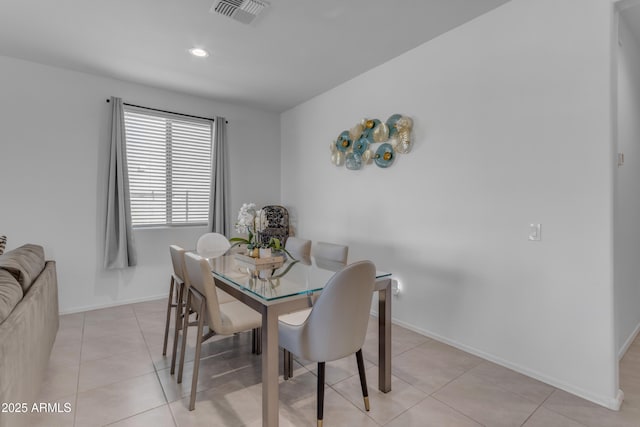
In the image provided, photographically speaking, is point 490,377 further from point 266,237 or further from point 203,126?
point 203,126

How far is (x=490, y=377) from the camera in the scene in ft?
7.42

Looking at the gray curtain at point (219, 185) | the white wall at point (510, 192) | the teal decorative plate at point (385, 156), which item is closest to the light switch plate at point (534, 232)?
the white wall at point (510, 192)

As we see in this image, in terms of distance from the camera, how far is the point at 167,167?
414 cm

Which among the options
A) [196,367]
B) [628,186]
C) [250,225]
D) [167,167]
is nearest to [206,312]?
[196,367]

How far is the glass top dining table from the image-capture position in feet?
5.29

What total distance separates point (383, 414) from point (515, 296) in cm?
129

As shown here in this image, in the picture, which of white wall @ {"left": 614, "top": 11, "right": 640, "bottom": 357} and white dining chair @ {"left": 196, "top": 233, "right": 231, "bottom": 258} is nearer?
white wall @ {"left": 614, "top": 11, "right": 640, "bottom": 357}

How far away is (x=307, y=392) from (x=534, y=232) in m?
1.90

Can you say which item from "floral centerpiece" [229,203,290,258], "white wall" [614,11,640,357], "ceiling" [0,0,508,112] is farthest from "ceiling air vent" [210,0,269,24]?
"white wall" [614,11,640,357]

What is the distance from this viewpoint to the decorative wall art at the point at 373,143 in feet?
10.1

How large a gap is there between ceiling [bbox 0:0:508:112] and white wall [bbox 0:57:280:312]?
0.23m

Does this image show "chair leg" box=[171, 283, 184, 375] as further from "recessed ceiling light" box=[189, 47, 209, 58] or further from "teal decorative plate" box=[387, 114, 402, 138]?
"teal decorative plate" box=[387, 114, 402, 138]

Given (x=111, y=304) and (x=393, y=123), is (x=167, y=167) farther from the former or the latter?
(x=393, y=123)

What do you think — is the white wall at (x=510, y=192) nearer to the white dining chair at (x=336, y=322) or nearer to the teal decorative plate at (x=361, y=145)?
the teal decorative plate at (x=361, y=145)
